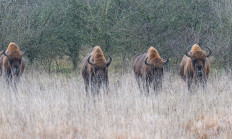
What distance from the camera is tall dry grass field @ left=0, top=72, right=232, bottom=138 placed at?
7492mm

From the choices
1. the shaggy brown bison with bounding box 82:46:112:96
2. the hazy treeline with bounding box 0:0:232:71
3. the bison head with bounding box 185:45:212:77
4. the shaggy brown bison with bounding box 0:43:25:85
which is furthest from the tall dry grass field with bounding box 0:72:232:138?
the hazy treeline with bounding box 0:0:232:71

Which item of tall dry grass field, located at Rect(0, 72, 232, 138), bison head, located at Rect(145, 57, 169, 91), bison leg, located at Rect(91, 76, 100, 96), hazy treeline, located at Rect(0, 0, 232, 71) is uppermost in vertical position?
hazy treeline, located at Rect(0, 0, 232, 71)

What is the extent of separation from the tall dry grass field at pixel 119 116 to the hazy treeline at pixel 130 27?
22.3 feet

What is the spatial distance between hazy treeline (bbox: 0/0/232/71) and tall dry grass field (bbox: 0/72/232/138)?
6.79 meters

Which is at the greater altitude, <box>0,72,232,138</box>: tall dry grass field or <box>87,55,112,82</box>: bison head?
<box>87,55,112,82</box>: bison head

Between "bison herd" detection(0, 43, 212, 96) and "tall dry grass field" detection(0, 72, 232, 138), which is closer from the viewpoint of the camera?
"tall dry grass field" detection(0, 72, 232, 138)

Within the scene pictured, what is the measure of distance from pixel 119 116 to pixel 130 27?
9369mm

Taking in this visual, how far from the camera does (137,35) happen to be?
673 inches

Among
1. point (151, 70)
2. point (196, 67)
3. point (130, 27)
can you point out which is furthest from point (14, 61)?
point (196, 67)

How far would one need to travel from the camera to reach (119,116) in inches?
326

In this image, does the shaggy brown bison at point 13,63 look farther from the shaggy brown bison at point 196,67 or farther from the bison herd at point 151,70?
the shaggy brown bison at point 196,67

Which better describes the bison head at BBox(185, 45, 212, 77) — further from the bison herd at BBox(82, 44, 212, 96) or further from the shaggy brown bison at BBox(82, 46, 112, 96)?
the shaggy brown bison at BBox(82, 46, 112, 96)

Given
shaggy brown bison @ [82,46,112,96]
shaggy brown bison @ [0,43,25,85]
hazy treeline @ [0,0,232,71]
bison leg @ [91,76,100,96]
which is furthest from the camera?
hazy treeline @ [0,0,232,71]

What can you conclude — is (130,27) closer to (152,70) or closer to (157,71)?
(152,70)
